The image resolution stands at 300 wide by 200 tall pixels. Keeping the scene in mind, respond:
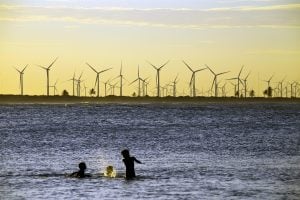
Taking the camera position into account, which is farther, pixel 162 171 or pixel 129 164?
pixel 162 171

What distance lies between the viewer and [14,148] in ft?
306

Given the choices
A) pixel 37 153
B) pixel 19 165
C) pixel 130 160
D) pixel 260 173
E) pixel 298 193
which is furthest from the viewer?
pixel 37 153

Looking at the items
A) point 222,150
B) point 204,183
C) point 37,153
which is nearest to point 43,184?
point 204,183

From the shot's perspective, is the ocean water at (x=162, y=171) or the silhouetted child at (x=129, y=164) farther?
the silhouetted child at (x=129, y=164)

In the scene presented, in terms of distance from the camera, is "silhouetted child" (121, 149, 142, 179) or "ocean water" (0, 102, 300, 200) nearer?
"ocean water" (0, 102, 300, 200)

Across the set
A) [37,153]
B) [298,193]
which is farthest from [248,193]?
[37,153]

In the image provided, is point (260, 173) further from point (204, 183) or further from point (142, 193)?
point (142, 193)

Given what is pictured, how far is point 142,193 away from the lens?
151ft

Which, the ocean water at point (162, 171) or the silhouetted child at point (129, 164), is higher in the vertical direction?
the silhouetted child at point (129, 164)

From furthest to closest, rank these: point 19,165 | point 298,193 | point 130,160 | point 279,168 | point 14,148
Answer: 1. point 14,148
2. point 19,165
3. point 279,168
4. point 130,160
5. point 298,193

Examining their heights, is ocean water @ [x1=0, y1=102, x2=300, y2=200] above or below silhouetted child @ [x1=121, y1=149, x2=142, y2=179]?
below

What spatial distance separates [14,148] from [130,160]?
4449 centimetres

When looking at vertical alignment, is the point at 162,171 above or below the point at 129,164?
below

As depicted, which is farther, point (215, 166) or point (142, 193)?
point (215, 166)
